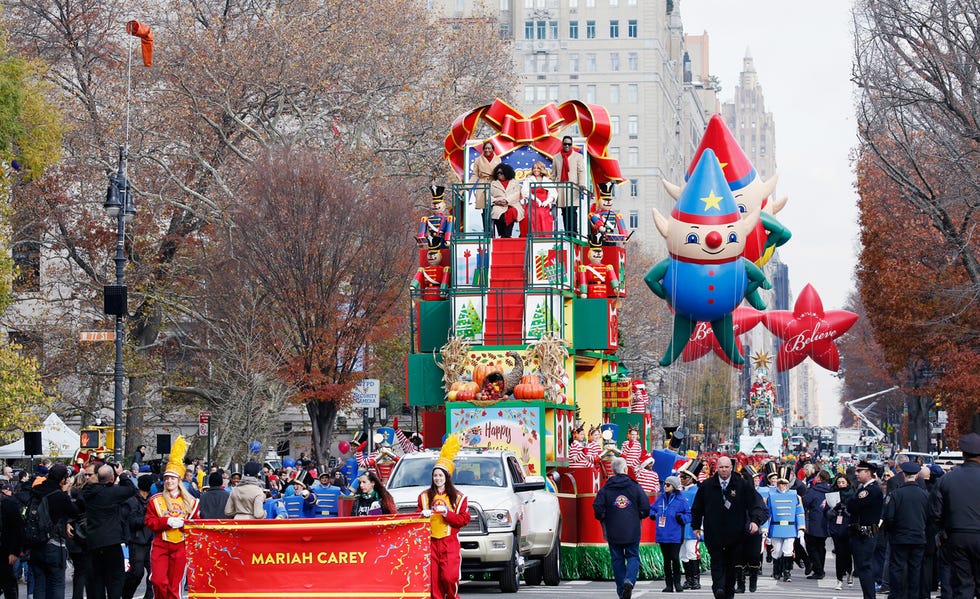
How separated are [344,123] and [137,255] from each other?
306 inches

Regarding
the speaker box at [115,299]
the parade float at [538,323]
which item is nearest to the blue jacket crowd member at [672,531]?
the parade float at [538,323]

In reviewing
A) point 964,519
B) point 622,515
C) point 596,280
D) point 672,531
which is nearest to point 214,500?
point 622,515

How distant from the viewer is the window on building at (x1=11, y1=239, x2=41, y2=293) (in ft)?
149

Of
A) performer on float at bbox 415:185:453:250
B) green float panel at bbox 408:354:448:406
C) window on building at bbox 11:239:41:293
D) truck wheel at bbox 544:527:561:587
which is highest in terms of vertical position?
window on building at bbox 11:239:41:293

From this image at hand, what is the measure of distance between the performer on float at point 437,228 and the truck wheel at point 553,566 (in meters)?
8.92

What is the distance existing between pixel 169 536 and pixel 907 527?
8.43m

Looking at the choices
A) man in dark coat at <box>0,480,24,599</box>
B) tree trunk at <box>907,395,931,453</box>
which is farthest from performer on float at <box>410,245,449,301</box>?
tree trunk at <box>907,395,931,453</box>

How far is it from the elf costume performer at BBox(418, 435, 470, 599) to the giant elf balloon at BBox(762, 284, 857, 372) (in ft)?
90.2

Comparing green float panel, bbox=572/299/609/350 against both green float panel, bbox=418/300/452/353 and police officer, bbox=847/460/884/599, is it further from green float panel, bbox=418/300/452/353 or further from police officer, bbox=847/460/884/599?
police officer, bbox=847/460/884/599

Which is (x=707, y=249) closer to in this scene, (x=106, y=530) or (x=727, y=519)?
(x=727, y=519)

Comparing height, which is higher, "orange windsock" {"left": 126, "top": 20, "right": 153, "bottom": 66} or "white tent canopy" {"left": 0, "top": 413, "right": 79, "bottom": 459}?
"orange windsock" {"left": 126, "top": 20, "right": 153, "bottom": 66}

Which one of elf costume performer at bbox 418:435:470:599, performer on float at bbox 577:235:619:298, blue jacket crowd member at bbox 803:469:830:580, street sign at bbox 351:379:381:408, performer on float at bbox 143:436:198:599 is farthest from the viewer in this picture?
street sign at bbox 351:379:381:408

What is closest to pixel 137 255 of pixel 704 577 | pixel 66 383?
pixel 66 383

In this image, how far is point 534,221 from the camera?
29.0 m
